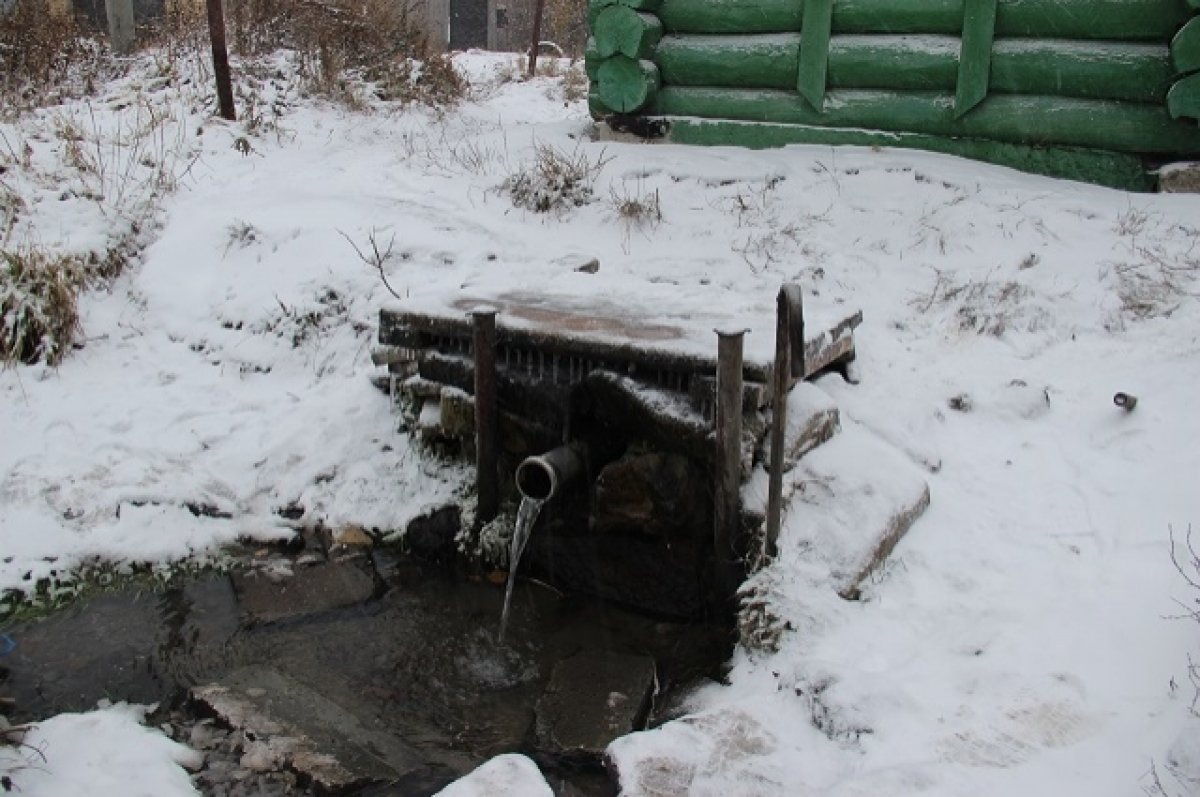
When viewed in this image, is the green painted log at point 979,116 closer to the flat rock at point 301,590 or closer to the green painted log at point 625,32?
the green painted log at point 625,32

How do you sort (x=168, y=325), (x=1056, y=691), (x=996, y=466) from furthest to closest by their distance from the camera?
(x=168, y=325) → (x=996, y=466) → (x=1056, y=691)

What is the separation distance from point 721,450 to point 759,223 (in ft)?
11.0

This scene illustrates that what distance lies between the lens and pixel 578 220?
721 cm

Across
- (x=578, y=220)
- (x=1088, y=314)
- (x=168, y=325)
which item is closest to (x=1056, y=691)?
(x=1088, y=314)

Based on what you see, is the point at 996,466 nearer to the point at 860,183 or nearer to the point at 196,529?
the point at 860,183

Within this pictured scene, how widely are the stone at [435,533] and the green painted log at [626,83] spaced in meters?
4.72

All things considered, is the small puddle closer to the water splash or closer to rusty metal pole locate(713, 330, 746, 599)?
the water splash

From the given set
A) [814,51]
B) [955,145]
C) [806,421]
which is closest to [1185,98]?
[955,145]

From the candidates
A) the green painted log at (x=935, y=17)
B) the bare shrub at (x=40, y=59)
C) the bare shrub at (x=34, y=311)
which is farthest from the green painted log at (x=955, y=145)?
the bare shrub at (x=40, y=59)

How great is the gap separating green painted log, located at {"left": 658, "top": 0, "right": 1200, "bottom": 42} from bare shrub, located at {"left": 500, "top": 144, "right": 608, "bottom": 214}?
1.72 m

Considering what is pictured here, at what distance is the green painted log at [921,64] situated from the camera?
22.1ft

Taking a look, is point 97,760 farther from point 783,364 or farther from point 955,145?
point 955,145

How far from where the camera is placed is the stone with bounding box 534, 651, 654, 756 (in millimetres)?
3506

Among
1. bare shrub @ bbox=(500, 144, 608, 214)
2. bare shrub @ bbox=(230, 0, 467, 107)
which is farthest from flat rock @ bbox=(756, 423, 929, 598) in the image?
bare shrub @ bbox=(230, 0, 467, 107)
